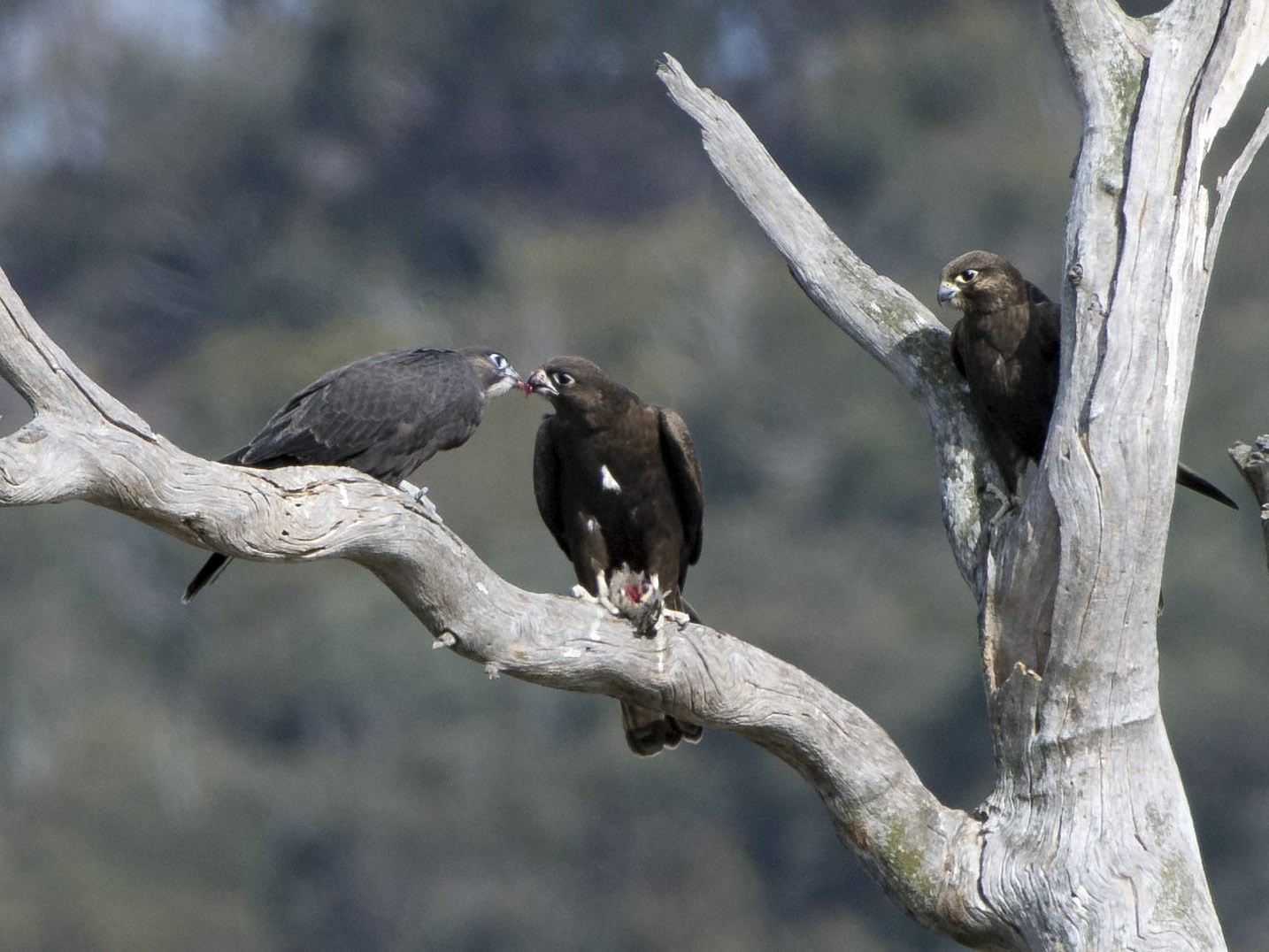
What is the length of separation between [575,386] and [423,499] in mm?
979

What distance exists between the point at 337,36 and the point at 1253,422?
21280mm

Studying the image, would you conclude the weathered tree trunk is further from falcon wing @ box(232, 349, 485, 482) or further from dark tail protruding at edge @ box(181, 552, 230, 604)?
dark tail protruding at edge @ box(181, 552, 230, 604)

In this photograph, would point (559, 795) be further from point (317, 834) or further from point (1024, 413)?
point (1024, 413)

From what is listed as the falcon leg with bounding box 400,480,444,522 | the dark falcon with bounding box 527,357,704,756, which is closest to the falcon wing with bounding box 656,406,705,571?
the dark falcon with bounding box 527,357,704,756

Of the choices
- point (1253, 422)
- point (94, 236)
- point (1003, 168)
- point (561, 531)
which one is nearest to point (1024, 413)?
point (561, 531)

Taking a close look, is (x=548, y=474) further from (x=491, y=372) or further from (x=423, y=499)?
(x=423, y=499)

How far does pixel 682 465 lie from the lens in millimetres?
7504

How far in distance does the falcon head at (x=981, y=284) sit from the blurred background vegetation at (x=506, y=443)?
1793 centimetres

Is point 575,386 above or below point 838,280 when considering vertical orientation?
below

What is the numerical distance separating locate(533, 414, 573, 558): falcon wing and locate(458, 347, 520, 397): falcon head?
199mm

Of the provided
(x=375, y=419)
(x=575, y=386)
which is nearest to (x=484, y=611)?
(x=375, y=419)

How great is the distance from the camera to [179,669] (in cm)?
3161

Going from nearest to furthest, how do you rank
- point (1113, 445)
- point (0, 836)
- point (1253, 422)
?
point (1113, 445)
point (1253, 422)
point (0, 836)

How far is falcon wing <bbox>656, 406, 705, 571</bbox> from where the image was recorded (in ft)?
24.5
